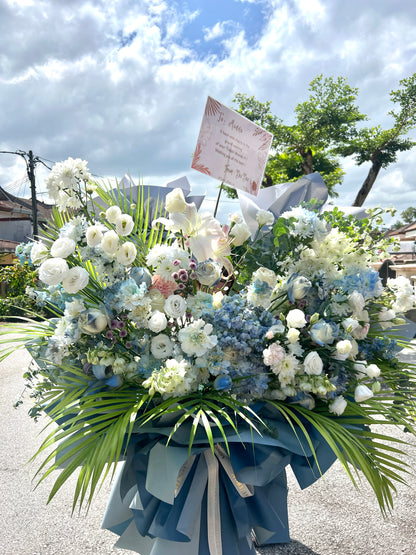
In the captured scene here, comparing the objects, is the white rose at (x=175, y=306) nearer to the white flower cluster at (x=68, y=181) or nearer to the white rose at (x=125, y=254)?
the white rose at (x=125, y=254)

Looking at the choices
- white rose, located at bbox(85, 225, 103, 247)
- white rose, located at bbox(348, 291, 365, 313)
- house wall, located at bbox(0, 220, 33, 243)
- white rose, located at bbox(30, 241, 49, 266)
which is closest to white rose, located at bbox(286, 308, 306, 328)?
white rose, located at bbox(348, 291, 365, 313)

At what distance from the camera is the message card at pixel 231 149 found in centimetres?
144

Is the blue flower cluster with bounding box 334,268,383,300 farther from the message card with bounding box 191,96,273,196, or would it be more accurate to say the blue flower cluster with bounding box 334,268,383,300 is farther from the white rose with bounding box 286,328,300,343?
the message card with bounding box 191,96,273,196

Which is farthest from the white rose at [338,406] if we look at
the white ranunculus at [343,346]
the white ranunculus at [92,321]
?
the white ranunculus at [92,321]

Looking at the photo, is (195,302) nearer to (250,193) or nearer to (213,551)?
(250,193)

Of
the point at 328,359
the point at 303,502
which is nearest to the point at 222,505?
the point at 328,359

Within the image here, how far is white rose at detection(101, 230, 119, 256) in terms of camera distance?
1071 mm

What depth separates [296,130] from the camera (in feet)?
38.0

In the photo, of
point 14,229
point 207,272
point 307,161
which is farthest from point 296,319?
point 14,229

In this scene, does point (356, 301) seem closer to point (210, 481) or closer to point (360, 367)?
point (360, 367)

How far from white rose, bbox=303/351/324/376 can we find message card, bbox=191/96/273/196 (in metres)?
0.65

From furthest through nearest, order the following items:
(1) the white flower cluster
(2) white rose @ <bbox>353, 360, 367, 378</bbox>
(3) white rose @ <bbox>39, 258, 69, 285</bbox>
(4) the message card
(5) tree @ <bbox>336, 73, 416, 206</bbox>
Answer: (5) tree @ <bbox>336, 73, 416, 206</bbox> → (4) the message card → (1) the white flower cluster → (2) white rose @ <bbox>353, 360, 367, 378</bbox> → (3) white rose @ <bbox>39, 258, 69, 285</bbox>

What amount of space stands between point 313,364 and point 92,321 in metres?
0.55

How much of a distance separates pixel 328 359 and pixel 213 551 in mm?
646
